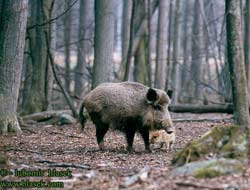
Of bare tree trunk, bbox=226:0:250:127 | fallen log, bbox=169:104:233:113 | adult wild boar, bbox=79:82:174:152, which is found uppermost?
bare tree trunk, bbox=226:0:250:127

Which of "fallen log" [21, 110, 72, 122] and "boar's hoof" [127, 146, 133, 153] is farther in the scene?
"fallen log" [21, 110, 72, 122]

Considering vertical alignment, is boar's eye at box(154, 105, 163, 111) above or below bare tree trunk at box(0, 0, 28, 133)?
below

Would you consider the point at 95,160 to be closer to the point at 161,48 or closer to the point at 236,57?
the point at 236,57

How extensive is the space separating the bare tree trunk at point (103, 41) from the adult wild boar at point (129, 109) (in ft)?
14.3

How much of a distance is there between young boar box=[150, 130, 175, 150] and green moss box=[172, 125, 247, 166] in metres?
2.89

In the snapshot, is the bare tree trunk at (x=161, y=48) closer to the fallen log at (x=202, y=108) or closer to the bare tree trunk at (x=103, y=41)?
the fallen log at (x=202, y=108)

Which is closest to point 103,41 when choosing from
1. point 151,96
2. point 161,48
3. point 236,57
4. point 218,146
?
point 151,96

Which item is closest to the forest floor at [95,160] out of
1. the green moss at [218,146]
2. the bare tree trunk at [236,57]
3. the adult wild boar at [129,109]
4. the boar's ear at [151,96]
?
the green moss at [218,146]

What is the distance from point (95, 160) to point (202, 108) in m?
8.64

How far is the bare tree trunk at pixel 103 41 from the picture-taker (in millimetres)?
14375

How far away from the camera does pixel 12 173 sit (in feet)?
23.9

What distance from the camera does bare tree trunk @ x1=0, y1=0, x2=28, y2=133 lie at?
39.6 feet

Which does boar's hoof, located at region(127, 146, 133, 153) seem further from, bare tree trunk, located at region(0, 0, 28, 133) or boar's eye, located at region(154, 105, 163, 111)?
bare tree trunk, located at region(0, 0, 28, 133)

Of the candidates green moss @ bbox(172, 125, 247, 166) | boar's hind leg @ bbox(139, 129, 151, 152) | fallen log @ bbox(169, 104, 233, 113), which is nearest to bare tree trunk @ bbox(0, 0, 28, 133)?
boar's hind leg @ bbox(139, 129, 151, 152)
